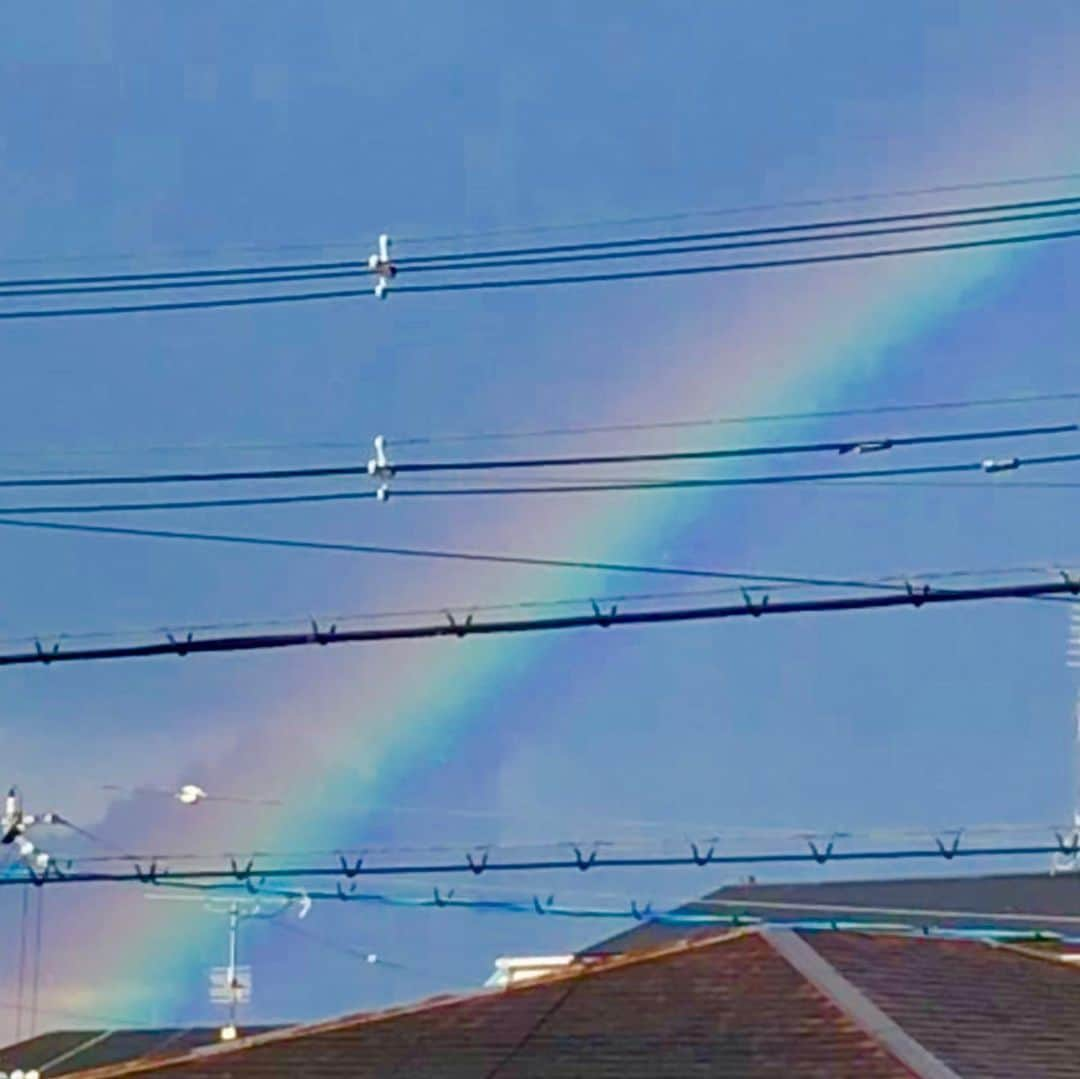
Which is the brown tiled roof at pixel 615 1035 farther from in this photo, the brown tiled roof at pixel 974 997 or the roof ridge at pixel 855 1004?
the brown tiled roof at pixel 974 997

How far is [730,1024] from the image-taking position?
555 inches

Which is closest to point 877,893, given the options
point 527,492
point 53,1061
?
point 527,492

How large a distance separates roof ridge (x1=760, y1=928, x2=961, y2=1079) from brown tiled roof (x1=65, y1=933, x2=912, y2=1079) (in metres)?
0.06

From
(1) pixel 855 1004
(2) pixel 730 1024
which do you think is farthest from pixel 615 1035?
(1) pixel 855 1004

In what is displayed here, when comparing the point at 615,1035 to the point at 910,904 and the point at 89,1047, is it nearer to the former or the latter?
the point at 910,904

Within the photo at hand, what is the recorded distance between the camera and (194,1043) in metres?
33.0

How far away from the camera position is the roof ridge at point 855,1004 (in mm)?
12930

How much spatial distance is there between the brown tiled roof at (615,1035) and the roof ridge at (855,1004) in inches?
2.4

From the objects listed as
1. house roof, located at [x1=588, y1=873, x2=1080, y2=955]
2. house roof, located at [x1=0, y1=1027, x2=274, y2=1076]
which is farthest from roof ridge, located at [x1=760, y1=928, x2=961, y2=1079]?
house roof, located at [x1=0, y1=1027, x2=274, y2=1076]

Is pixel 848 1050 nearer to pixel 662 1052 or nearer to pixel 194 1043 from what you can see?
pixel 662 1052

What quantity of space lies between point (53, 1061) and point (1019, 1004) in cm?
2597

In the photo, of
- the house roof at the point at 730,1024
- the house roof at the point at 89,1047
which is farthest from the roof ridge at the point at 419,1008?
the house roof at the point at 89,1047

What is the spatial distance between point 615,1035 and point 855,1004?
1.60 m

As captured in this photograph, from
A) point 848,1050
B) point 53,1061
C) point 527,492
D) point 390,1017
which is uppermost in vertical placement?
point 53,1061
